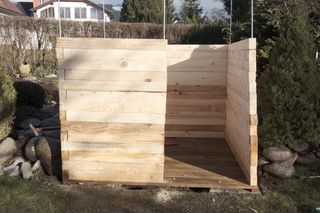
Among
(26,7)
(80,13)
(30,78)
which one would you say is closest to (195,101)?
(30,78)

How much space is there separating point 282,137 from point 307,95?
0.63 meters

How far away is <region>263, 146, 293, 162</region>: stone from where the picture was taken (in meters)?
4.82

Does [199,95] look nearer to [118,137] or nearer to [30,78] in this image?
[118,137]

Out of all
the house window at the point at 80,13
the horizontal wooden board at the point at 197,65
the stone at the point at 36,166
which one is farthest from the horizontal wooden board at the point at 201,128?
the house window at the point at 80,13

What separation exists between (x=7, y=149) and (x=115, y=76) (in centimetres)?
191

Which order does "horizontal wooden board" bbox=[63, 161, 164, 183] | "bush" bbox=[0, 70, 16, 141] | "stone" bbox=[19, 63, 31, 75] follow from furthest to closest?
"stone" bbox=[19, 63, 31, 75], "bush" bbox=[0, 70, 16, 141], "horizontal wooden board" bbox=[63, 161, 164, 183]

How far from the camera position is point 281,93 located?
4914 mm

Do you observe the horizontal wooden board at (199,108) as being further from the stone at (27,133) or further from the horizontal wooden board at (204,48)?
the stone at (27,133)

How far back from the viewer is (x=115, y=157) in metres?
4.44

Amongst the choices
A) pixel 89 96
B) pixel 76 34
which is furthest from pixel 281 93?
pixel 76 34

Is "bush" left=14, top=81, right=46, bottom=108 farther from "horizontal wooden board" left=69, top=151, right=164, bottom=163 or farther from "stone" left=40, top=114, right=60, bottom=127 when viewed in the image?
"horizontal wooden board" left=69, top=151, right=164, bottom=163

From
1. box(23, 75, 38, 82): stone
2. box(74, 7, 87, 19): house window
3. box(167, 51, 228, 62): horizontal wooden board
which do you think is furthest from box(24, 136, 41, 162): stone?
box(74, 7, 87, 19): house window

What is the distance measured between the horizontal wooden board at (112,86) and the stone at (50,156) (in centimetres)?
87

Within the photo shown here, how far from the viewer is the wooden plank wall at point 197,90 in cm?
630
